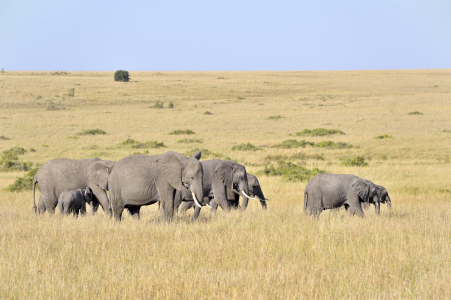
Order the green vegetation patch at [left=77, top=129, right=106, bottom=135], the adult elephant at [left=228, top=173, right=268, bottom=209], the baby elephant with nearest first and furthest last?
1. the baby elephant
2. the adult elephant at [left=228, top=173, right=268, bottom=209]
3. the green vegetation patch at [left=77, top=129, right=106, bottom=135]

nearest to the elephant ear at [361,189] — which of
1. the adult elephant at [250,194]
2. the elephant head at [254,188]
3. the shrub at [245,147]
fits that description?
the adult elephant at [250,194]

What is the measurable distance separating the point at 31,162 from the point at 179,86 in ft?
218

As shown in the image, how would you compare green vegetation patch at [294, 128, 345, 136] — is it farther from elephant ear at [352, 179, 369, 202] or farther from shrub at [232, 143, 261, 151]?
elephant ear at [352, 179, 369, 202]

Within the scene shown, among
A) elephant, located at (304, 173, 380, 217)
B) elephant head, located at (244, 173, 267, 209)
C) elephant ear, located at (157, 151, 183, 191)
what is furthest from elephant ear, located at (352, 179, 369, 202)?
elephant ear, located at (157, 151, 183, 191)

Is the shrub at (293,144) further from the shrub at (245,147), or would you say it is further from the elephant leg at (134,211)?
the elephant leg at (134,211)

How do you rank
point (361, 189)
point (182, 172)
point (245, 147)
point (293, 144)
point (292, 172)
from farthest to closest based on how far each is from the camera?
1. point (293, 144)
2. point (245, 147)
3. point (292, 172)
4. point (361, 189)
5. point (182, 172)

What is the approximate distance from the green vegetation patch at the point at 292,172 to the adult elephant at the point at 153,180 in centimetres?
1016

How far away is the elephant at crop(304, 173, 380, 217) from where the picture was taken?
11.4 meters

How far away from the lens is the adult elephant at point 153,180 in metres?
9.94

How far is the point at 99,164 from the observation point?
38.3ft

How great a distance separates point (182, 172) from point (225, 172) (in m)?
2.08

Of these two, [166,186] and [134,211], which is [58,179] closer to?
[134,211]

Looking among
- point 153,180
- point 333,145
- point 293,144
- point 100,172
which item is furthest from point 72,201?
point 333,145

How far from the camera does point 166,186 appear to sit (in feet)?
33.7
